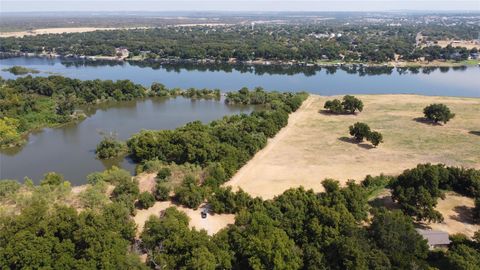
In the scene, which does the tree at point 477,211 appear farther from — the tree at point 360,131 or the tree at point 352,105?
the tree at point 352,105

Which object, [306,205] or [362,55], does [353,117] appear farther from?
[362,55]

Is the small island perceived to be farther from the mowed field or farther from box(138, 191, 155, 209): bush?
box(138, 191, 155, 209): bush

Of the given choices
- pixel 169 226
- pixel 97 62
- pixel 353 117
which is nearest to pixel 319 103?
pixel 353 117

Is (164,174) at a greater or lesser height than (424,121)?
greater

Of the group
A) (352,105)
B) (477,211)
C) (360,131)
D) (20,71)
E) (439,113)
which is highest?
(20,71)

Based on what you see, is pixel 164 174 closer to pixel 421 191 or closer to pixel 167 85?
pixel 421 191

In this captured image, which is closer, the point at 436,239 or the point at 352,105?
the point at 436,239

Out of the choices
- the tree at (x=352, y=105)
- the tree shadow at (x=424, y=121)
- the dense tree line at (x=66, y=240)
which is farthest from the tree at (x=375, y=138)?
the dense tree line at (x=66, y=240)

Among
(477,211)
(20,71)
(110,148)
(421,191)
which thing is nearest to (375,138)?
(421,191)
